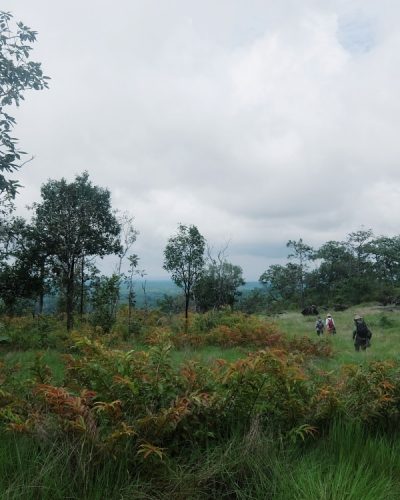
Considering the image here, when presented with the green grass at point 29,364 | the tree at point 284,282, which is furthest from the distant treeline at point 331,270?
the green grass at point 29,364

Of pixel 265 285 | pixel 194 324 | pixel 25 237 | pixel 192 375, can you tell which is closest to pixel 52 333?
pixel 194 324

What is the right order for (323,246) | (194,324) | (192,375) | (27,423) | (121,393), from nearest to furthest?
(27,423)
(121,393)
(192,375)
(194,324)
(323,246)

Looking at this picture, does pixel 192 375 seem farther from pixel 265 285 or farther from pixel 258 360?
pixel 265 285

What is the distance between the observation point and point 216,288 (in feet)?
141

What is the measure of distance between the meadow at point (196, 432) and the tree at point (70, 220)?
15.0 meters

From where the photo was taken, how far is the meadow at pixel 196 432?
277 centimetres

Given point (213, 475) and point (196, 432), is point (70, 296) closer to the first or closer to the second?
point (196, 432)

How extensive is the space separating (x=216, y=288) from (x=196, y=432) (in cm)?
3998

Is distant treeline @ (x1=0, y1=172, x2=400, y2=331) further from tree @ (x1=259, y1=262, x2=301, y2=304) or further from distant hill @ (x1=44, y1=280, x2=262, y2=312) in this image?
tree @ (x1=259, y1=262, x2=301, y2=304)

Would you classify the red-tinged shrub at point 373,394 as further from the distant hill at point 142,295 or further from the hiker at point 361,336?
the distant hill at point 142,295

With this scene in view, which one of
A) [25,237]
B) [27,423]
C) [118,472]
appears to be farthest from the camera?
[25,237]

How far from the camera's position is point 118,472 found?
282 cm

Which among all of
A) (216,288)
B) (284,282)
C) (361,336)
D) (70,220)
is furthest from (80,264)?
(284,282)

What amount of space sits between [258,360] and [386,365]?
1760 mm
